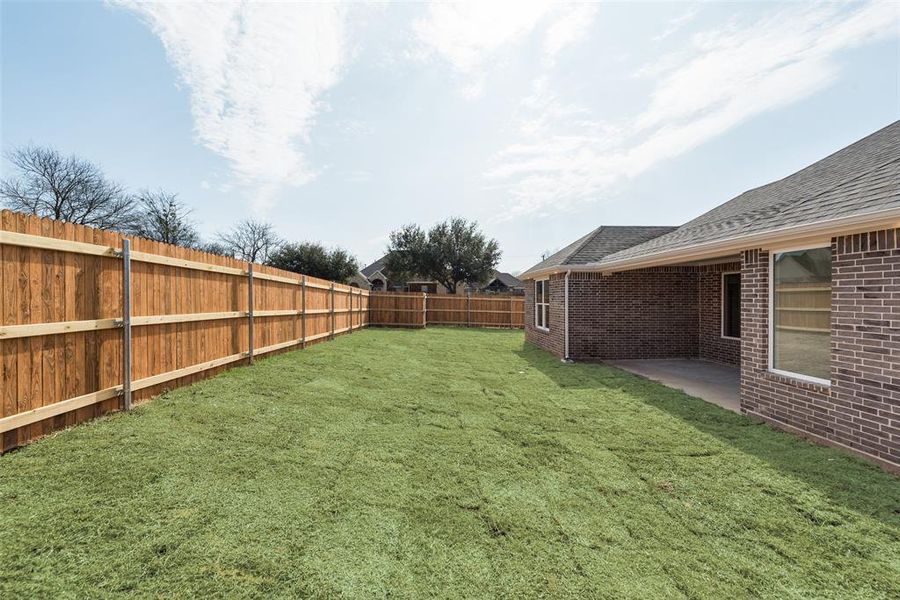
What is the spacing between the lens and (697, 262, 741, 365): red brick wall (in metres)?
8.55

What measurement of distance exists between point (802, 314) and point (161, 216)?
37.6m

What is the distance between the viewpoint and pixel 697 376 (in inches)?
290

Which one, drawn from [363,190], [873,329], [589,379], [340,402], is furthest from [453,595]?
[363,190]

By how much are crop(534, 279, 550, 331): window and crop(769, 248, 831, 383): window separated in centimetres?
637

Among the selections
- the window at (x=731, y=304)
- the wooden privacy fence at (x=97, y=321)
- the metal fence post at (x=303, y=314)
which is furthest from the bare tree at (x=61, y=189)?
the window at (x=731, y=304)

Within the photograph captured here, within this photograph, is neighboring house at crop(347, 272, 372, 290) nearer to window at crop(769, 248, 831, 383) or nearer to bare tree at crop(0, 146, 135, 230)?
bare tree at crop(0, 146, 135, 230)

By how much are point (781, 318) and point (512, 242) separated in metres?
27.5

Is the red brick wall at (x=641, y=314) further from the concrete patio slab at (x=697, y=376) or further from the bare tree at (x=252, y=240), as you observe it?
the bare tree at (x=252, y=240)

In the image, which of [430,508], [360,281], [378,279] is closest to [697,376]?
[430,508]

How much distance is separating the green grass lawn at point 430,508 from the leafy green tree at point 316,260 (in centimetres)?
2725

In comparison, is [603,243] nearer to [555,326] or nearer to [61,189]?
[555,326]

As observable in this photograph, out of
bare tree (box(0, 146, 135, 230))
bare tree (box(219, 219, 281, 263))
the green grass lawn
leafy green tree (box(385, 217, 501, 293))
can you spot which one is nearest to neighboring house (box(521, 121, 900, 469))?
the green grass lawn

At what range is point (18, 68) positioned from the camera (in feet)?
28.3

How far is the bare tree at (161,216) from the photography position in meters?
28.5
